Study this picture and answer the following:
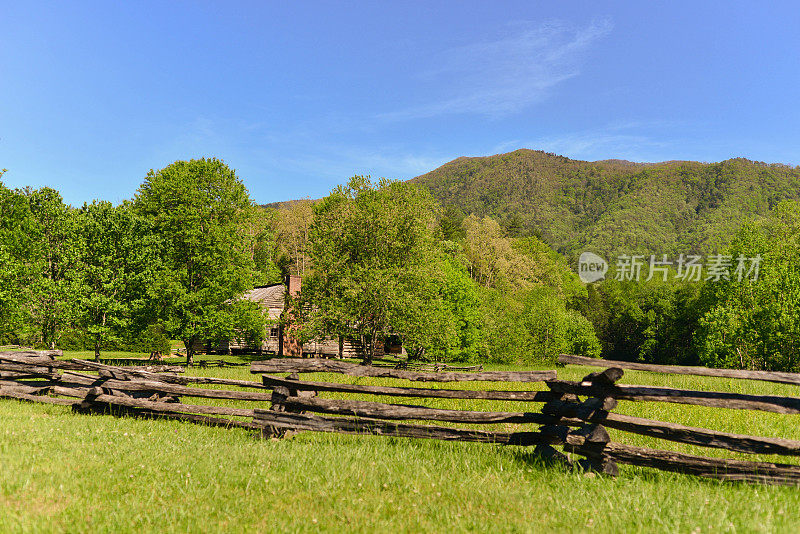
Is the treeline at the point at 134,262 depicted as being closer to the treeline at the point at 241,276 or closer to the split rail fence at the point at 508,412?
the treeline at the point at 241,276

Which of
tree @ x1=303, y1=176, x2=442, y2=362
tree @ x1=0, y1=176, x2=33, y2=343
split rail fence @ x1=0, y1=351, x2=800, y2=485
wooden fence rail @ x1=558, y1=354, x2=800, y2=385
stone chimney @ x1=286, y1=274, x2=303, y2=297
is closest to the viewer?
wooden fence rail @ x1=558, y1=354, x2=800, y2=385

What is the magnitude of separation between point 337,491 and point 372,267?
994 inches

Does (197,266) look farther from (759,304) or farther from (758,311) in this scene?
(759,304)

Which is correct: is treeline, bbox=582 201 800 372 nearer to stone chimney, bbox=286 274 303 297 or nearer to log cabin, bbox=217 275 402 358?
log cabin, bbox=217 275 402 358

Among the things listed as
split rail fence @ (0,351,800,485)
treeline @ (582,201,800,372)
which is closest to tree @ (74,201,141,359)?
split rail fence @ (0,351,800,485)

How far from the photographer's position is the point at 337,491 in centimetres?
527

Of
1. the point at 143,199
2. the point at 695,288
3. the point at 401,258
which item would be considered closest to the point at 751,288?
the point at 401,258

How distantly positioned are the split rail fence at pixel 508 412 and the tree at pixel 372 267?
18970 mm

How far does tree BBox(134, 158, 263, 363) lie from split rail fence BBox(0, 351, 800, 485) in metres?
16.5

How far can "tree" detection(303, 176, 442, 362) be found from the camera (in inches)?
1177

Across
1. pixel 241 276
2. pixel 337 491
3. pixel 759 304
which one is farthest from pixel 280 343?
pixel 759 304

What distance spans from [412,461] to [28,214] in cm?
3321

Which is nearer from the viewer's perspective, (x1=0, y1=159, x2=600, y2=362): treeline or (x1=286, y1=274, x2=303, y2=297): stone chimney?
(x1=0, y1=159, x2=600, y2=362): treeline

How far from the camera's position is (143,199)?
1405 inches
